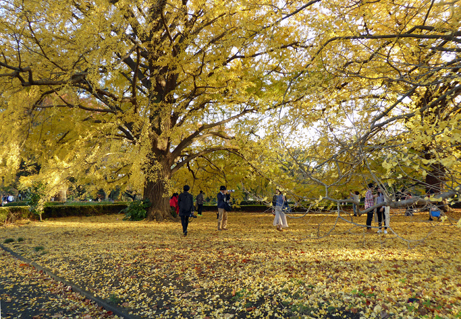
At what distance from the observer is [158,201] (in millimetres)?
15070

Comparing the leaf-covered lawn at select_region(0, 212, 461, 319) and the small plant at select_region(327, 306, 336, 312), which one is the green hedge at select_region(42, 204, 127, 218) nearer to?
the leaf-covered lawn at select_region(0, 212, 461, 319)

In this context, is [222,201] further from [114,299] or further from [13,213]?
[13,213]

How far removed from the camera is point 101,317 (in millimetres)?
3844

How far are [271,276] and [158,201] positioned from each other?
11.1 m

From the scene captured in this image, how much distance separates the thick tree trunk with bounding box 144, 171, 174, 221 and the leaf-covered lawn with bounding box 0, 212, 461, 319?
260 inches

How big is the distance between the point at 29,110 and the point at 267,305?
11.3 m

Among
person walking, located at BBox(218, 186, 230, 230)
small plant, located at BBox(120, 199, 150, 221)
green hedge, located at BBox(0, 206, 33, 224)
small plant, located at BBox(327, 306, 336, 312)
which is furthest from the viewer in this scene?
small plant, located at BBox(120, 199, 150, 221)

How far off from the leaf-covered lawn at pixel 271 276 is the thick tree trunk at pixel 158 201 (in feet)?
21.7

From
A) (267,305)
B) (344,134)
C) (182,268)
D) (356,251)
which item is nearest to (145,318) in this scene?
(267,305)

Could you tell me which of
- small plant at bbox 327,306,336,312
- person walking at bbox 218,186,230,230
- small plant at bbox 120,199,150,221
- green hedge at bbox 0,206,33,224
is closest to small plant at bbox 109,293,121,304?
small plant at bbox 327,306,336,312

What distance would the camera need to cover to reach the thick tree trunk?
14.8 metres

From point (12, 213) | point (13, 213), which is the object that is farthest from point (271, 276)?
point (13, 213)

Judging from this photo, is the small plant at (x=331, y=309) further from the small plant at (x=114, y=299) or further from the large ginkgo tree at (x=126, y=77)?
the large ginkgo tree at (x=126, y=77)

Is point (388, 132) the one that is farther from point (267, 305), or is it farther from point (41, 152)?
point (41, 152)
